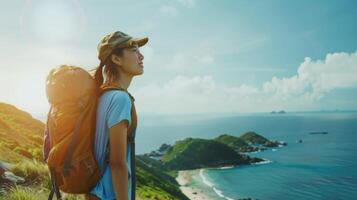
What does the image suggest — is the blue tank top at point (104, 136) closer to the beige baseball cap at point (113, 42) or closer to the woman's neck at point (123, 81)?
the woman's neck at point (123, 81)

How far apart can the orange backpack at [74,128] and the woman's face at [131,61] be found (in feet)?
0.97

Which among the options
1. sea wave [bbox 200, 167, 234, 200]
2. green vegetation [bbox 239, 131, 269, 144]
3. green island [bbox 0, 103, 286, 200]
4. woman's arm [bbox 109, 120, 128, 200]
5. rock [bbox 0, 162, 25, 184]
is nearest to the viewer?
woman's arm [bbox 109, 120, 128, 200]

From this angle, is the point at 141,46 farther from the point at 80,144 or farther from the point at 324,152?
the point at 324,152

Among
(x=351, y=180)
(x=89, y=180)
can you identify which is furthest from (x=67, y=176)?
(x=351, y=180)

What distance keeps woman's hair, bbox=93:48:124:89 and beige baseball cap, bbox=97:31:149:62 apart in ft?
0.15

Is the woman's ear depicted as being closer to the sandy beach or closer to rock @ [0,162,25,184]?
rock @ [0,162,25,184]

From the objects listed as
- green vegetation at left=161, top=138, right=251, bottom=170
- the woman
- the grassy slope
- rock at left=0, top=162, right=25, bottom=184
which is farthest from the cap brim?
green vegetation at left=161, top=138, right=251, bottom=170

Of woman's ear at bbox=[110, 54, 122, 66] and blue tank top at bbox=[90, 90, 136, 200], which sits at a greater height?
woman's ear at bbox=[110, 54, 122, 66]

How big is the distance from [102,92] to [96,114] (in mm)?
199

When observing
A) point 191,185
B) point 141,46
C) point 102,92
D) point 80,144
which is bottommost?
point 191,185

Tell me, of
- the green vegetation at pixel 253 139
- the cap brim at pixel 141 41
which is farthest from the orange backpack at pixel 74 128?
the green vegetation at pixel 253 139

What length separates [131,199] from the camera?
305cm

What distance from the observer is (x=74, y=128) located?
2.73m

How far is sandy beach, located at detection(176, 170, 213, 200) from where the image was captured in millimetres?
74875
